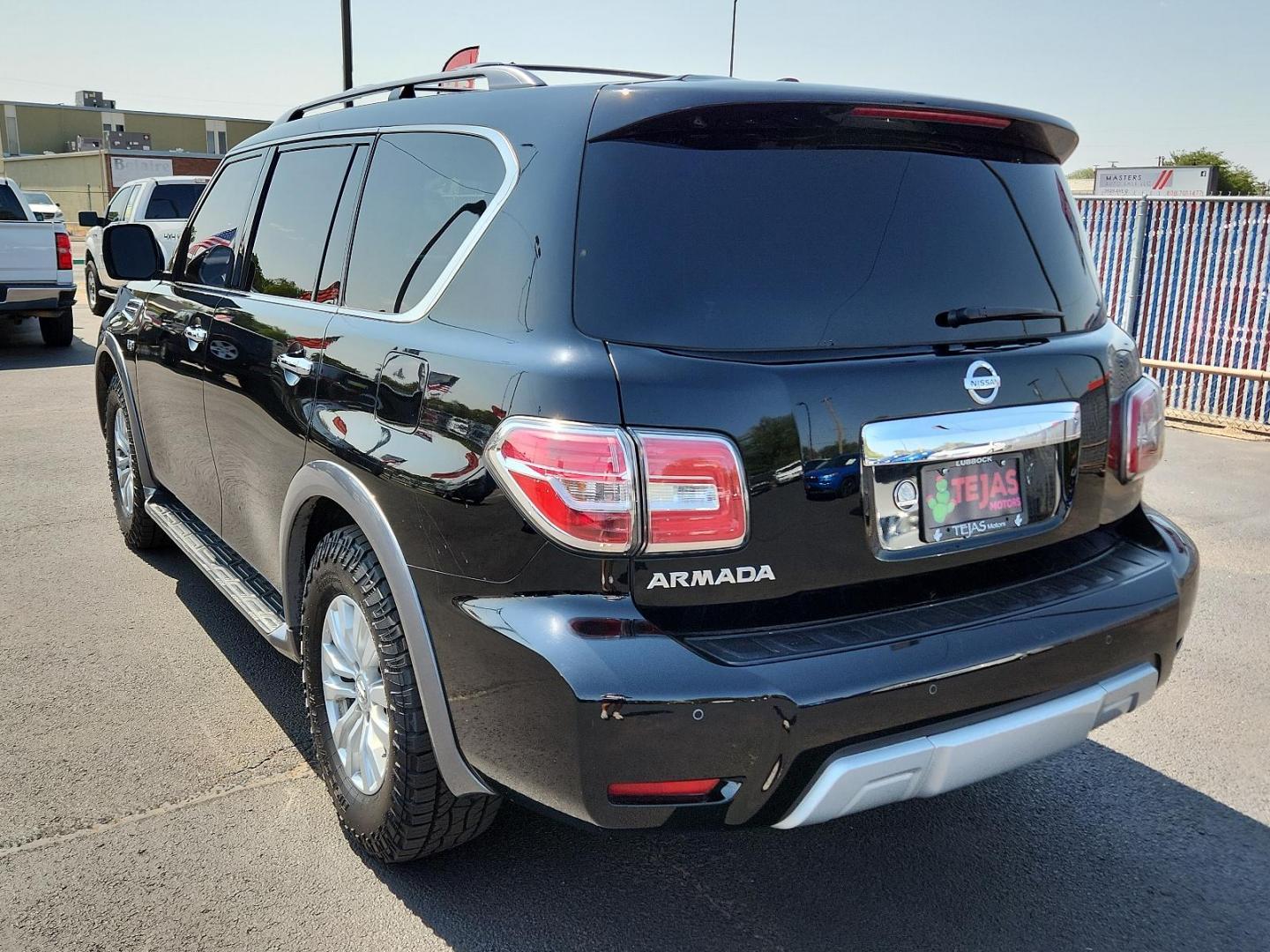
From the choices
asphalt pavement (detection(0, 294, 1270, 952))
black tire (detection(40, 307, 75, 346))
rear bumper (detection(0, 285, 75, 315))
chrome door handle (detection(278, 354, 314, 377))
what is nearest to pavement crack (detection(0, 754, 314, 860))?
asphalt pavement (detection(0, 294, 1270, 952))

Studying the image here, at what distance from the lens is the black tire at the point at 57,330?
1337cm

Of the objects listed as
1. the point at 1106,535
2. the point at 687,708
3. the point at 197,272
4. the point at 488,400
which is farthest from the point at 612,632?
the point at 197,272

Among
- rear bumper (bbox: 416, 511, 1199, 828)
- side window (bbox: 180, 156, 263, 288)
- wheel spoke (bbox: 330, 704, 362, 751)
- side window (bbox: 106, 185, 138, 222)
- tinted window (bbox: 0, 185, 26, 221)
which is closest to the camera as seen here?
rear bumper (bbox: 416, 511, 1199, 828)

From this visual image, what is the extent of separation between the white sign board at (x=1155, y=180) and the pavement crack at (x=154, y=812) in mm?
38679

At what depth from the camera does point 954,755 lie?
2215mm

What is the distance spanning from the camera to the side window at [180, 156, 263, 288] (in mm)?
3828

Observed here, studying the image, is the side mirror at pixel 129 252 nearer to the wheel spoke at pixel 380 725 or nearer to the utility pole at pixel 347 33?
the wheel spoke at pixel 380 725

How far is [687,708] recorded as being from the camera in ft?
6.56

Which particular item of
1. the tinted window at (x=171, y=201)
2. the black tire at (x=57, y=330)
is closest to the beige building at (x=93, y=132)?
the tinted window at (x=171, y=201)

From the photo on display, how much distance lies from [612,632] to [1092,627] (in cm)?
111

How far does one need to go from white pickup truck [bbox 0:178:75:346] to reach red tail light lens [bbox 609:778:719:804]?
12604 millimetres

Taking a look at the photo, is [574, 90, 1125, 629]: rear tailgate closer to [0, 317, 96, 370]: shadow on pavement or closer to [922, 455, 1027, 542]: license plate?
[922, 455, 1027, 542]: license plate

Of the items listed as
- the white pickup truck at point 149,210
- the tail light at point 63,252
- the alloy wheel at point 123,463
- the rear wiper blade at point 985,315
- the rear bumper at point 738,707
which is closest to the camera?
the rear bumper at point 738,707

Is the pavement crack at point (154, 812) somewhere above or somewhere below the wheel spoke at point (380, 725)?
below
